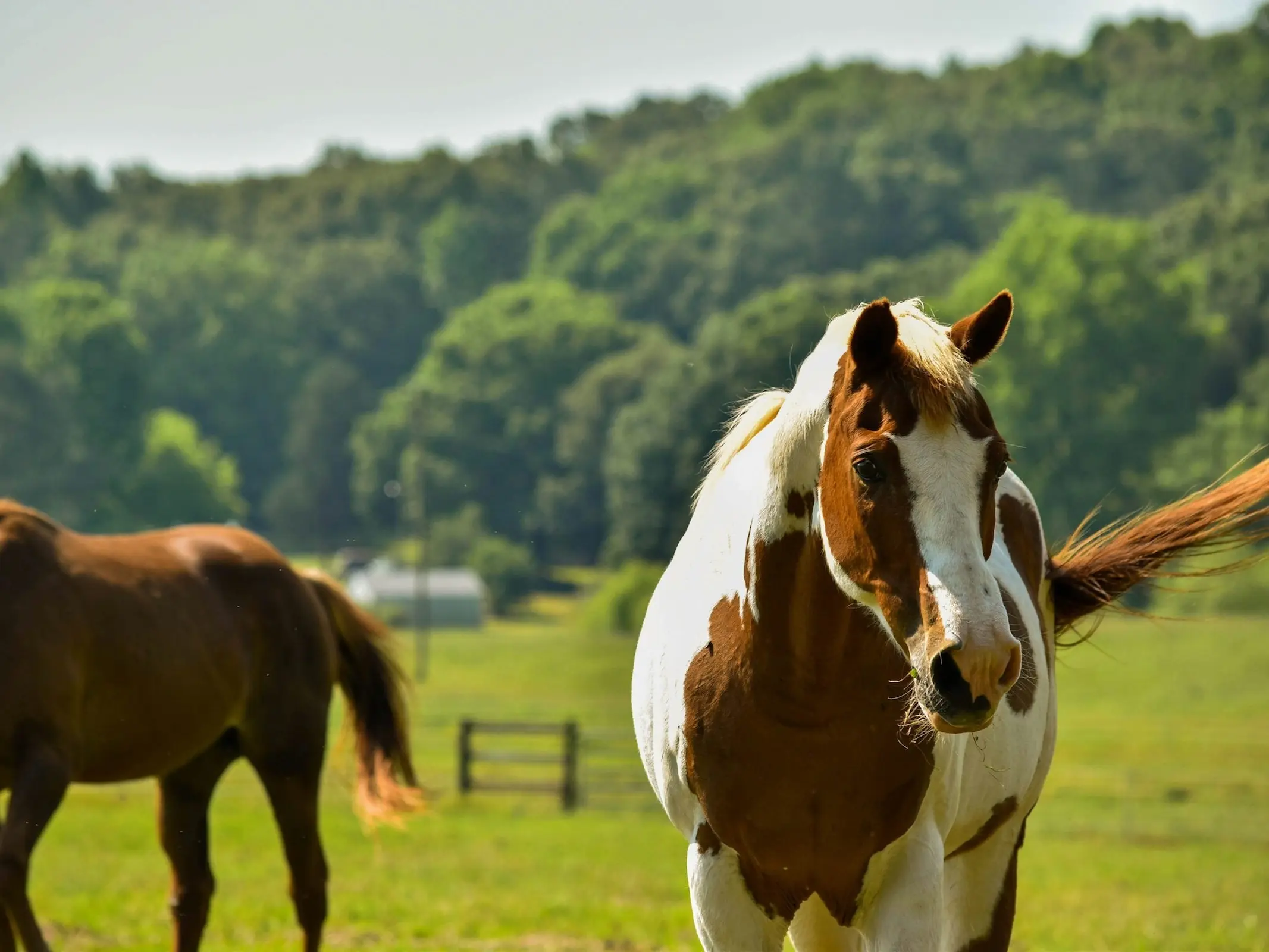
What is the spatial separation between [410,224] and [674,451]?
80.7 m

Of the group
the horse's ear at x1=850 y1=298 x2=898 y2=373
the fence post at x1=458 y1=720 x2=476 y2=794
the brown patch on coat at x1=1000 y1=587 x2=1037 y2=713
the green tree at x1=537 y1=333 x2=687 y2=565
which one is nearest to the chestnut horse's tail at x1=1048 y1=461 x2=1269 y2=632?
the brown patch on coat at x1=1000 y1=587 x2=1037 y2=713

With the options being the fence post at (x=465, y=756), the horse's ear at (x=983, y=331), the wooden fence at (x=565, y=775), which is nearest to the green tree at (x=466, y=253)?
the wooden fence at (x=565, y=775)

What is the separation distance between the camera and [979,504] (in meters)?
3.37

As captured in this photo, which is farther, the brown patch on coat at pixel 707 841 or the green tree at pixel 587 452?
the green tree at pixel 587 452

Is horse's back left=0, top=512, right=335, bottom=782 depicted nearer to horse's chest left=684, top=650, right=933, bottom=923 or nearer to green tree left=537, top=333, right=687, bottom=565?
horse's chest left=684, top=650, right=933, bottom=923

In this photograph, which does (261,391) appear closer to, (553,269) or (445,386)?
(445,386)

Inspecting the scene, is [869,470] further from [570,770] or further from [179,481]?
[179,481]

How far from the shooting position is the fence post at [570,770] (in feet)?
69.0

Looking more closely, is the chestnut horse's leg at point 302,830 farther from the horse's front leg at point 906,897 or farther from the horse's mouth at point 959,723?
the horse's mouth at point 959,723

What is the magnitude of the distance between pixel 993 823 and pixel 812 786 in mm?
1026

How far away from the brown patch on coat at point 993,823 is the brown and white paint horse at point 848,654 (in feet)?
0.05

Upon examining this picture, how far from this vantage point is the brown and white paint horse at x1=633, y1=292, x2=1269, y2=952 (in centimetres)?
330

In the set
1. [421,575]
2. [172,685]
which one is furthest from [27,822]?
[421,575]

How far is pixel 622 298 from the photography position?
92.9m
